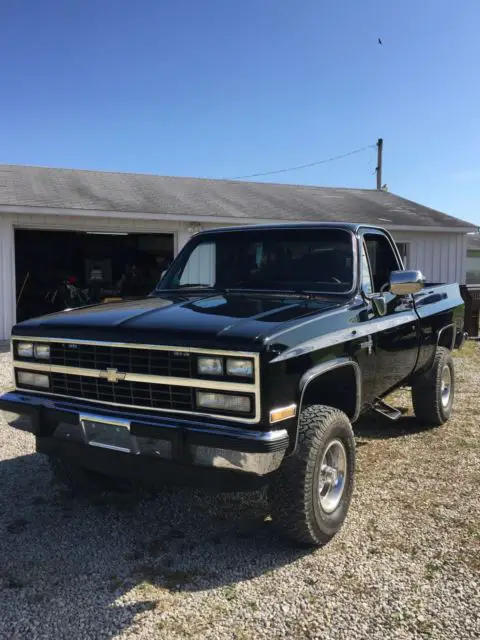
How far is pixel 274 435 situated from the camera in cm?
286

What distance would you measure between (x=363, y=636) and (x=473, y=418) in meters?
4.30

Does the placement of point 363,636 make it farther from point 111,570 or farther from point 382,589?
point 111,570

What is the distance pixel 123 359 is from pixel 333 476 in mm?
1529

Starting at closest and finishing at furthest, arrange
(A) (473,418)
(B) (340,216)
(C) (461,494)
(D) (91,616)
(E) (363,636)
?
(E) (363,636) < (D) (91,616) < (C) (461,494) < (A) (473,418) < (B) (340,216)

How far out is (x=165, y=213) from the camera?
1234cm

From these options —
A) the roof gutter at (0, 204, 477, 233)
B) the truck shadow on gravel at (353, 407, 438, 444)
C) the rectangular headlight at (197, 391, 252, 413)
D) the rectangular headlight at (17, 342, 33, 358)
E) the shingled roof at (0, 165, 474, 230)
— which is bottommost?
the truck shadow on gravel at (353, 407, 438, 444)

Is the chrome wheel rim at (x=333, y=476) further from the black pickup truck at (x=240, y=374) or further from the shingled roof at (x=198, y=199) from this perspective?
the shingled roof at (x=198, y=199)

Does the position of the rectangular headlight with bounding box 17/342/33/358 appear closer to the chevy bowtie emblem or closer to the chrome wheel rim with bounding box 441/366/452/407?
the chevy bowtie emblem

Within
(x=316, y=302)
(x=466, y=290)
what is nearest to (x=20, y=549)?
(x=316, y=302)

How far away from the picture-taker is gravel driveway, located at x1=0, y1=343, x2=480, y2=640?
8.95 feet

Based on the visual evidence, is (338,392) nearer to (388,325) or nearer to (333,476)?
(333,476)

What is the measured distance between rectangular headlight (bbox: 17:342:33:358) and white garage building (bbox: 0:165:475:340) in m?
8.21

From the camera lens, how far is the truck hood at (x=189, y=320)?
3.01 metres

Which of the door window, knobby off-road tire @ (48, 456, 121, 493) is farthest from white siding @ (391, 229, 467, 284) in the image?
knobby off-road tire @ (48, 456, 121, 493)
